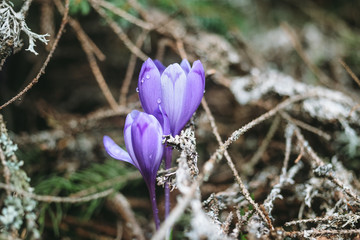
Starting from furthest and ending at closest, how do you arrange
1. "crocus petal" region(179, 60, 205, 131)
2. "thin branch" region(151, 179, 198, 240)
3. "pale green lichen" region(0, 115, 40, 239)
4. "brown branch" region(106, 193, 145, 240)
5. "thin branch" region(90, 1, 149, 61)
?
"thin branch" region(90, 1, 149, 61), "brown branch" region(106, 193, 145, 240), "crocus petal" region(179, 60, 205, 131), "pale green lichen" region(0, 115, 40, 239), "thin branch" region(151, 179, 198, 240)

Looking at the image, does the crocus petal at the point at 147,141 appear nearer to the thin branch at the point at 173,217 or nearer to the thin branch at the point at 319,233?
the thin branch at the point at 173,217

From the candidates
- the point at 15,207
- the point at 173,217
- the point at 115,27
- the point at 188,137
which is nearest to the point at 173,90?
the point at 188,137

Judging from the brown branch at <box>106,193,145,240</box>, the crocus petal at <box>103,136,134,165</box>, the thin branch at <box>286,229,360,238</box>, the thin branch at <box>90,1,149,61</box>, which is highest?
the thin branch at <box>90,1,149,61</box>

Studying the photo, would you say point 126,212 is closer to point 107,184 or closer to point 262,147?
point 107,184

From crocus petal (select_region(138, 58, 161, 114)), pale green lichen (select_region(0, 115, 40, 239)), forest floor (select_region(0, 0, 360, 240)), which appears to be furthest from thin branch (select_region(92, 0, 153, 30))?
pale green lichen (select_region(0, 115, 40, 239))

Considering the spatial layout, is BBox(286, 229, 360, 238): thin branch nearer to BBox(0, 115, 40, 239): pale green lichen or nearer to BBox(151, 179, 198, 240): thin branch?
BBox(151, 179, 198, 240): thin branch

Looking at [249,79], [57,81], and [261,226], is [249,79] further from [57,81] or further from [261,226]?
[57,81]

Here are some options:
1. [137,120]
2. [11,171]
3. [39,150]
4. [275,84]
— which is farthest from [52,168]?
[275,84]
